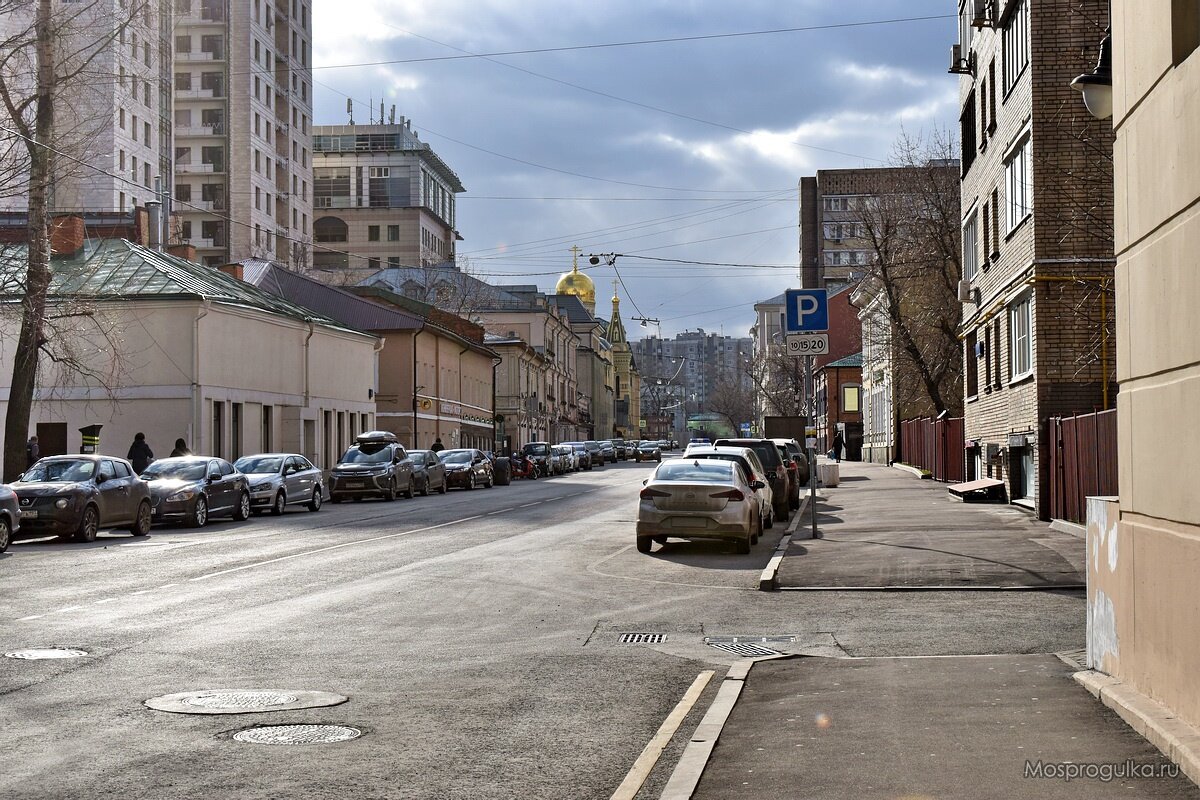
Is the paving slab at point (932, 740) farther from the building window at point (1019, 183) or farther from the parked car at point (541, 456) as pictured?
the parked car at point (541, 456)

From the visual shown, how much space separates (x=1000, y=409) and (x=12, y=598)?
21.6 meters

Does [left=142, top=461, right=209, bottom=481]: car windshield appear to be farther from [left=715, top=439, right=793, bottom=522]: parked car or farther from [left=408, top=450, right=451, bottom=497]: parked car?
[left=408, top=450, right=451, bottom=497]: parked car

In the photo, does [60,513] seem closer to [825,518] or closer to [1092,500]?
[825,518]

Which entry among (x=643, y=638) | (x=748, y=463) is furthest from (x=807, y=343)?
(x=643, y=638)

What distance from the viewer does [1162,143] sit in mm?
7742

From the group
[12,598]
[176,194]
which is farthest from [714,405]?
[12,598]

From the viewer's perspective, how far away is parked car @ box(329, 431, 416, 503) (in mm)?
39656

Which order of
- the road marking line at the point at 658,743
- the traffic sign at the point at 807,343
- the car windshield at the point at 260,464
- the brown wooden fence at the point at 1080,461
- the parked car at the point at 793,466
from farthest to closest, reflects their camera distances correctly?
the car windshield at the point at 260,464, the parked car at the point at 793,466, the traffic sign at the point at 807,343, the brown wooden fence at the point at 1080,461, the road marking line at the point at 658,743

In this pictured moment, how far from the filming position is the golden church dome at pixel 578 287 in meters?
156

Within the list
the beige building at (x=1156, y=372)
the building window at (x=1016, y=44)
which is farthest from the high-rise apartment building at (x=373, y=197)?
the beige building at (x=1156, y=372)

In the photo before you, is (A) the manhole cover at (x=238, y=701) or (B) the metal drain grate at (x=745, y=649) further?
(B) the metal drain grate at (x=745, y=649)

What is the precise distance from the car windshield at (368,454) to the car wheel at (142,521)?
47.7 ft

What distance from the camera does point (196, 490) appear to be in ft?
92.6

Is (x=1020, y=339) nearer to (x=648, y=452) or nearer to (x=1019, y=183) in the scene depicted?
(x=1019, y=183)
